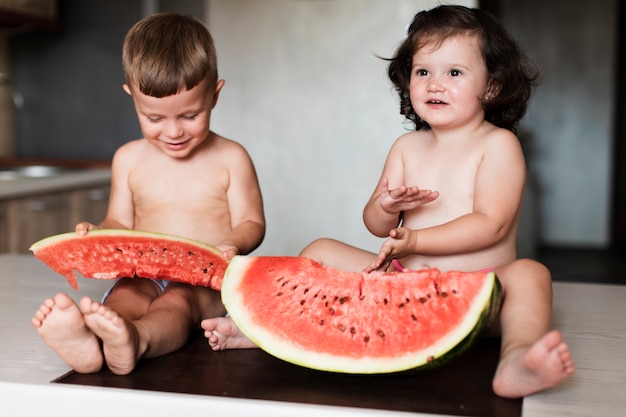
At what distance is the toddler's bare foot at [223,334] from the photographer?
3.27ft

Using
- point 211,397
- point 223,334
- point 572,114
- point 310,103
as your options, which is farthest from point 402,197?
point 572,114

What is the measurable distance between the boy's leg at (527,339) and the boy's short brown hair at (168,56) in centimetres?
63

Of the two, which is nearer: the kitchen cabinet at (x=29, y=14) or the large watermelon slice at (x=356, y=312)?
the large watermelon slice at (x=356, y=312)

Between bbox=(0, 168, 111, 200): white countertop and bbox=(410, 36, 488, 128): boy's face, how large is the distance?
5.63ft

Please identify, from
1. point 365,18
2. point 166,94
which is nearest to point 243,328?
point 166,94

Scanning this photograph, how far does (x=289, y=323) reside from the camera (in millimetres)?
922

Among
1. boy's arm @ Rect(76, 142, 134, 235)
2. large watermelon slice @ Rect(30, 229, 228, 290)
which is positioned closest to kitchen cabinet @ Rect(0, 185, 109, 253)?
boy's arm @ Rect(76, 142, 134, 235)

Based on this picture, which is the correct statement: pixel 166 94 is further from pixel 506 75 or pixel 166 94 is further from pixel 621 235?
pixel 621 235

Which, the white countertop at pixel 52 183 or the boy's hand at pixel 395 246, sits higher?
the boy's hand at pixel 395 246

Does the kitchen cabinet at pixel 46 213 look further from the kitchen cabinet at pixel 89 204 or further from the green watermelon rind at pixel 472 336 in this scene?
the green watermelon rind at pixel 472 336

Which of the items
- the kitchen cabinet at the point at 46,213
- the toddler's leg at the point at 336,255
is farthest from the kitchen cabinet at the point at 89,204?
the toddler's leg at the point at 336,255

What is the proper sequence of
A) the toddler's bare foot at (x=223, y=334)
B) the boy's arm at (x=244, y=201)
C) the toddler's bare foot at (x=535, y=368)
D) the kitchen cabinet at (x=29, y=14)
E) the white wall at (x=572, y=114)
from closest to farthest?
the toddler's bare foot at (x=535, y=368) → the toddler's bare foot at (x=223, y=334) → the boy's arm at (x=244, y=201) → the kitchen cabinet at (x=29, y=14) → the white wall at (x=572, y=114)

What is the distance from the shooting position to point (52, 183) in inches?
106

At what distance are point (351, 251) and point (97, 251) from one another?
1.33 feet
